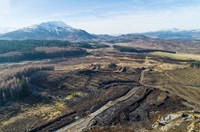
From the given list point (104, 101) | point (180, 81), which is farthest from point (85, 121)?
point (180, 81)

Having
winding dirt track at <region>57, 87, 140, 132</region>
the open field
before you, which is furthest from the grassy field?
winding dirt track at <region>57, 87, 140, 132</region>

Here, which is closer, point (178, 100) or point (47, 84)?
point (178, 100)

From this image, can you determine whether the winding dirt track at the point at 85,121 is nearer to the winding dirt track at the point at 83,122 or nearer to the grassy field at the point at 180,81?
the winding dirt track at the point at 83,122

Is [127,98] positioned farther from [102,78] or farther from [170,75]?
[170,75]

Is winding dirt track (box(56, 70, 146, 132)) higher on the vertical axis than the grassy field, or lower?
lower

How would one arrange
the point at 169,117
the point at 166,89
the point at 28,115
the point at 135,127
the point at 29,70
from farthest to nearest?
the point at 29,70, the point at 166,89, the point at 28,115, the point at 169,117, the point at 135,127

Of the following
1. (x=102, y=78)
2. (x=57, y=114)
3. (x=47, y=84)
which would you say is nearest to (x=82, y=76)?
(x=102, y=78)

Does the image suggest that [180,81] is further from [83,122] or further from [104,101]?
[83,122]

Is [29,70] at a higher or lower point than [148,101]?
higher

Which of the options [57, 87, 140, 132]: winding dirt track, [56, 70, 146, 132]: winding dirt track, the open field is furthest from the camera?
the open field

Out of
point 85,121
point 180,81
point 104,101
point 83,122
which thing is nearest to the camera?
point 83,122

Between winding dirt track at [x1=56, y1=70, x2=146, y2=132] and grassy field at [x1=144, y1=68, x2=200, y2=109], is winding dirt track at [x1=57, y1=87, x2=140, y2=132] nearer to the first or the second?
winding dirt track at [x1=56, y1=70, x2=146, y2=132]
